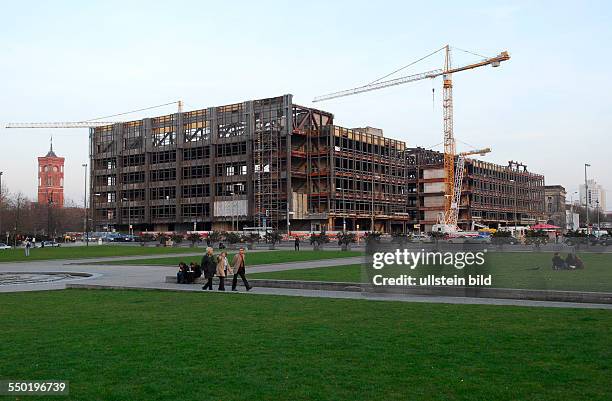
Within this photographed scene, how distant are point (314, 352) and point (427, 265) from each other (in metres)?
9.23

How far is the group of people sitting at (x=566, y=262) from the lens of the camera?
81.0ft

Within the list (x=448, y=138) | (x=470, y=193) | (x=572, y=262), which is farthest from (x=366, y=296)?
(x=470, y=193)

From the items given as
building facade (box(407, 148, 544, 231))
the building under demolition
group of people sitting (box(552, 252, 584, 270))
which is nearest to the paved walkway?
group of people sitting (box(552, 252, 584, 270))

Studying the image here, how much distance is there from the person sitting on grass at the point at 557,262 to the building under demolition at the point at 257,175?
78075 millimetres

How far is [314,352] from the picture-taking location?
10711mm

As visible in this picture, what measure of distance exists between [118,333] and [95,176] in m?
131

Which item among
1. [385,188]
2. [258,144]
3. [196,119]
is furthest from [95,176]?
[385,188]

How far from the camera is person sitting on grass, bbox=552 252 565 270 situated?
80.3 ft

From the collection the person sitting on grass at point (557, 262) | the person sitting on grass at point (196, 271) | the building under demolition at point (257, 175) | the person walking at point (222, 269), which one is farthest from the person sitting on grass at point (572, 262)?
the building under demolition at point (257, 175)

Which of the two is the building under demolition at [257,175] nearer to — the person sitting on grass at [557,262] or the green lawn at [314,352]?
the person sitting on grass at [557,262]

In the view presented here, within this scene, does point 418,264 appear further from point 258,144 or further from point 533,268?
point 258,144

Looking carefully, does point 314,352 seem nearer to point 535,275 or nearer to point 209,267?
point 209,267

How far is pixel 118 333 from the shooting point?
13.0m

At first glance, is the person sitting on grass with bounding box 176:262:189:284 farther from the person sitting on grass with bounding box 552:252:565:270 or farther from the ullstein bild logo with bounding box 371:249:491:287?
the person sitting on grass with bounding box 552:252:565:270
